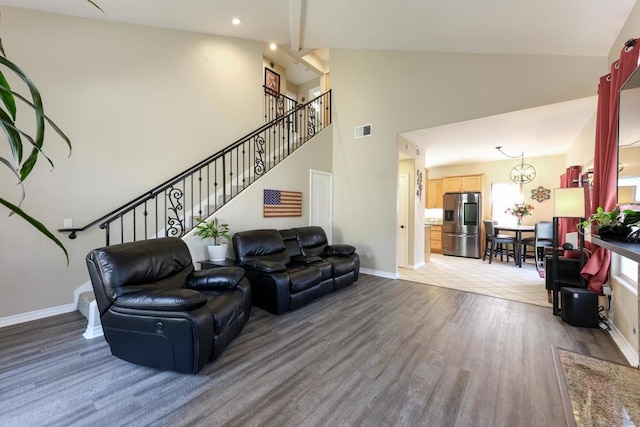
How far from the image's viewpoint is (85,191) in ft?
12.1

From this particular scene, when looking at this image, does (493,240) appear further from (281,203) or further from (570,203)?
(281,203)

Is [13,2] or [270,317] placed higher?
[13,2]

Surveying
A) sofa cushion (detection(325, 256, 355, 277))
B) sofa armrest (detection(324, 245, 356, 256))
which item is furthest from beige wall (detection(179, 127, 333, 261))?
sofa cushion (detection(325, 256, 355, 277))

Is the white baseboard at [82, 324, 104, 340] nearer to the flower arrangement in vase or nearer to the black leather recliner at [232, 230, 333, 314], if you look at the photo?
the black leather recliner at [232, 230, 333, 314]

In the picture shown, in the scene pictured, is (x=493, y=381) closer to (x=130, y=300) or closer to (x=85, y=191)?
(x=130, y=300)

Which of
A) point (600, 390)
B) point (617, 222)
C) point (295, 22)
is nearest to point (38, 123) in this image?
point (617, 222)

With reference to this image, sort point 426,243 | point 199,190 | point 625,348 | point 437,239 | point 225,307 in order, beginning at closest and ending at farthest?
1. point 225,307
2. point 625,348
3. point 199,190
4. point 426,243
5. point 437,239

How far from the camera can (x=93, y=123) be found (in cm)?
376

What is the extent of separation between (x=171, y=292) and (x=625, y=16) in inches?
198

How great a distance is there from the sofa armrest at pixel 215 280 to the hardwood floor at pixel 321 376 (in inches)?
23.0

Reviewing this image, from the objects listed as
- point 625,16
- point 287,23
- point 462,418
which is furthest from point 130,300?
point 625,16

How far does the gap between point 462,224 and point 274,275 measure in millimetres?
5994

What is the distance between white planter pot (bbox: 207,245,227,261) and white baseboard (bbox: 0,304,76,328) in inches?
70.4

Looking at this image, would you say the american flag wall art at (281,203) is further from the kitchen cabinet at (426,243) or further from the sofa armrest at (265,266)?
the kitchen cabinet at (426,243)
